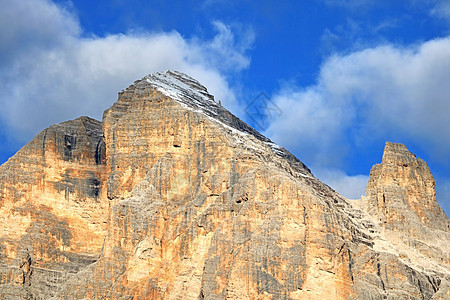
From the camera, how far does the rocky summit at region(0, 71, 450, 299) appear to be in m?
135

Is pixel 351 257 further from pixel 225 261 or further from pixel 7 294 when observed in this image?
pixel 7 294

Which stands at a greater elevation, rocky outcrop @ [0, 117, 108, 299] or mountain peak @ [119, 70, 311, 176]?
mountain peak @ [119, 70, 311, 176]

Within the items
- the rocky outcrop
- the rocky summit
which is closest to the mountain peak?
the rocky summit

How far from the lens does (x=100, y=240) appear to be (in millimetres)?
156250

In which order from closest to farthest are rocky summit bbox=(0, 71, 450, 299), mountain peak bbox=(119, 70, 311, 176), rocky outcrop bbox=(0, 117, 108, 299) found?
rocky summit bbox=(0, 71, 450, 299), rocky outcrop bbox=(0, 117, 108, 299), mountain peak bbox=(119, 70, 311, 176)

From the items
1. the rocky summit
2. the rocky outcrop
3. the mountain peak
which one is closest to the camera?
the rocky summit

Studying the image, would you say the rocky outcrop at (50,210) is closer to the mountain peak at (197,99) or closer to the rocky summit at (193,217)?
the rocky summit at (193,217)

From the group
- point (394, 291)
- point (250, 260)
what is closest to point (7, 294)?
point (250, 260)

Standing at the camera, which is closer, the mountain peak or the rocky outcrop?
the rocky outcrop

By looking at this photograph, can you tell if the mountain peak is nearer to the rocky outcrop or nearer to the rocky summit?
the rocky summit

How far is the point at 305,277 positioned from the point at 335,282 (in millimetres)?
3225

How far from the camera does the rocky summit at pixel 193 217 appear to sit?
442 feet

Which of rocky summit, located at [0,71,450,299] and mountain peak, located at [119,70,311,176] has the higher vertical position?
mountain peak, located at [119,70,311,176]

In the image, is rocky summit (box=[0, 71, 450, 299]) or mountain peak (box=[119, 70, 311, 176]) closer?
rocky summit (box=[0, 71, 450, 299])
